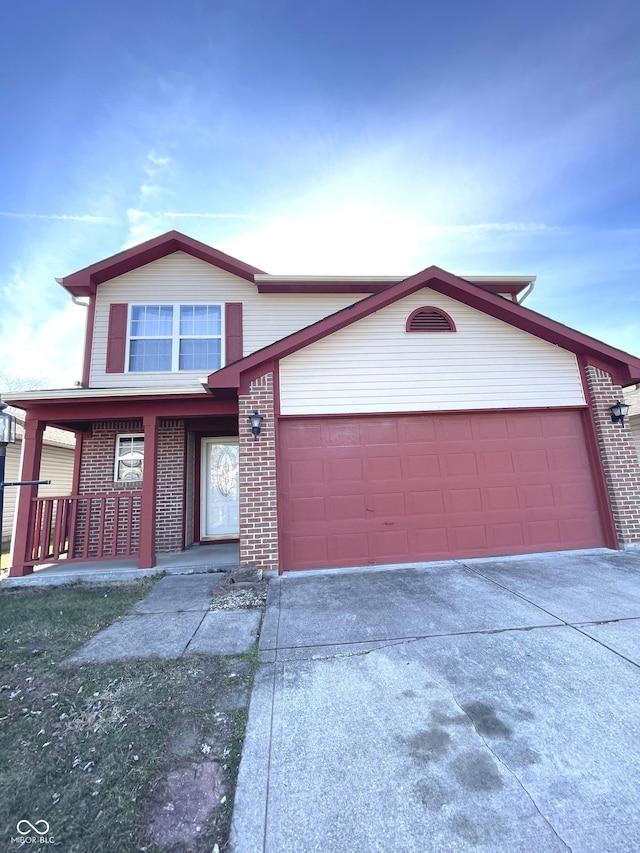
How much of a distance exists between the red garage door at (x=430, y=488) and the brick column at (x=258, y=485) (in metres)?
0.23

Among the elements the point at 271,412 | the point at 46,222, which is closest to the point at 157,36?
the point at 46,222

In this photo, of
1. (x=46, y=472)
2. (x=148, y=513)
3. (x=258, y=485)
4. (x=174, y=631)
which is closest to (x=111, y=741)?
(x=174, y=631)

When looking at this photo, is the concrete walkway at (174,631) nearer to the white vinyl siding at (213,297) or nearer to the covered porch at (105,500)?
the covered porch at (105,500)

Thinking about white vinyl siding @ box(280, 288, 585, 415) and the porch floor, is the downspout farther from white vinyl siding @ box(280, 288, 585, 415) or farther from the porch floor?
the porch floor

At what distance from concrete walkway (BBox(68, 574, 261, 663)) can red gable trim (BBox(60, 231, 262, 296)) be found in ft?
22.7

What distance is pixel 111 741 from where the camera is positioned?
2152mm

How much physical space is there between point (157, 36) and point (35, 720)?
10267 mm

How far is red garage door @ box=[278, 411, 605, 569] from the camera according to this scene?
18.5 ft

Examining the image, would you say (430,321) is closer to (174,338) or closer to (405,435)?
(405,435)

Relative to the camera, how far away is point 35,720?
240cm

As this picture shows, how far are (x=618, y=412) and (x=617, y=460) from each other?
0.82 m

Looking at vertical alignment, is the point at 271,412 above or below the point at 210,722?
above

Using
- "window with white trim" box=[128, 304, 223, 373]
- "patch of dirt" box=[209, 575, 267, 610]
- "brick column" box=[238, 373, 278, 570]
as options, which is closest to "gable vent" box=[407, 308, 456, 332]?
"brick column" box=[238, 373, 278, 570]

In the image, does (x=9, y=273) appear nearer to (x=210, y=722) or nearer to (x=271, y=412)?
(x=271, y=412)
